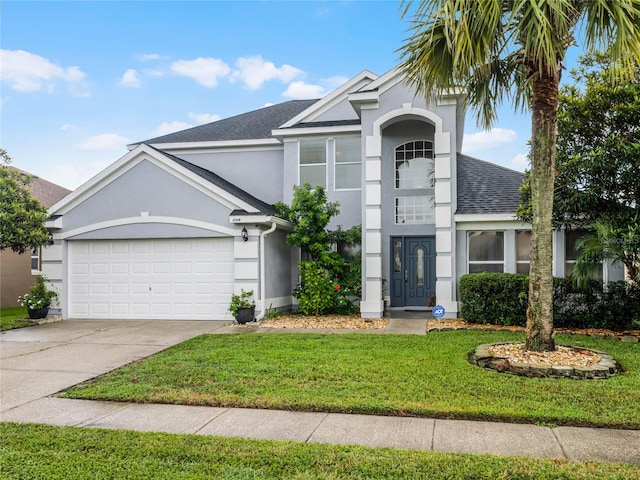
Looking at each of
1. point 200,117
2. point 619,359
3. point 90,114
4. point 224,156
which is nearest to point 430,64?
point 619,359

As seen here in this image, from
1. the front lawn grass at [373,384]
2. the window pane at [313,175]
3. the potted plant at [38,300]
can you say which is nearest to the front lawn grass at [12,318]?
the potted plant at [38,300]

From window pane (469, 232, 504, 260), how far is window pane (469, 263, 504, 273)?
14cm

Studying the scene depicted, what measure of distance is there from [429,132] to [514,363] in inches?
352

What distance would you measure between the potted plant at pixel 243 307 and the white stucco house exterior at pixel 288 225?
22cm

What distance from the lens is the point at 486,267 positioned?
528 inches

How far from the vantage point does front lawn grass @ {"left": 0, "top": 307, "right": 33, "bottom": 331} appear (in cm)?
1247

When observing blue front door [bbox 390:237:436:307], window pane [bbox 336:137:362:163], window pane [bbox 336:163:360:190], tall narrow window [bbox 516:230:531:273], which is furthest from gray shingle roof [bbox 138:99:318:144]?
tall narrow window [bbox 516:230:531:273]

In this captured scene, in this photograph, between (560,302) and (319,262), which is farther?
(319,262)

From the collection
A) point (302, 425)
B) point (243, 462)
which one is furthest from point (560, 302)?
point (243, 462)

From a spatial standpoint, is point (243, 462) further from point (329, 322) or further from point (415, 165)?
point (415, 165)

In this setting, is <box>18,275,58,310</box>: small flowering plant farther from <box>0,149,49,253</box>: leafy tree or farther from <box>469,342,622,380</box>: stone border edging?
<box>469,342,622,380</box>: stone border edging

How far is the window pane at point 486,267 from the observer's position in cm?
1337

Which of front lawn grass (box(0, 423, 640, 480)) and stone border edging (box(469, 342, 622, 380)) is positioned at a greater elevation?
stone border edging (box(469, 342, 622, 380))

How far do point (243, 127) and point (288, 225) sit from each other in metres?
5.23
